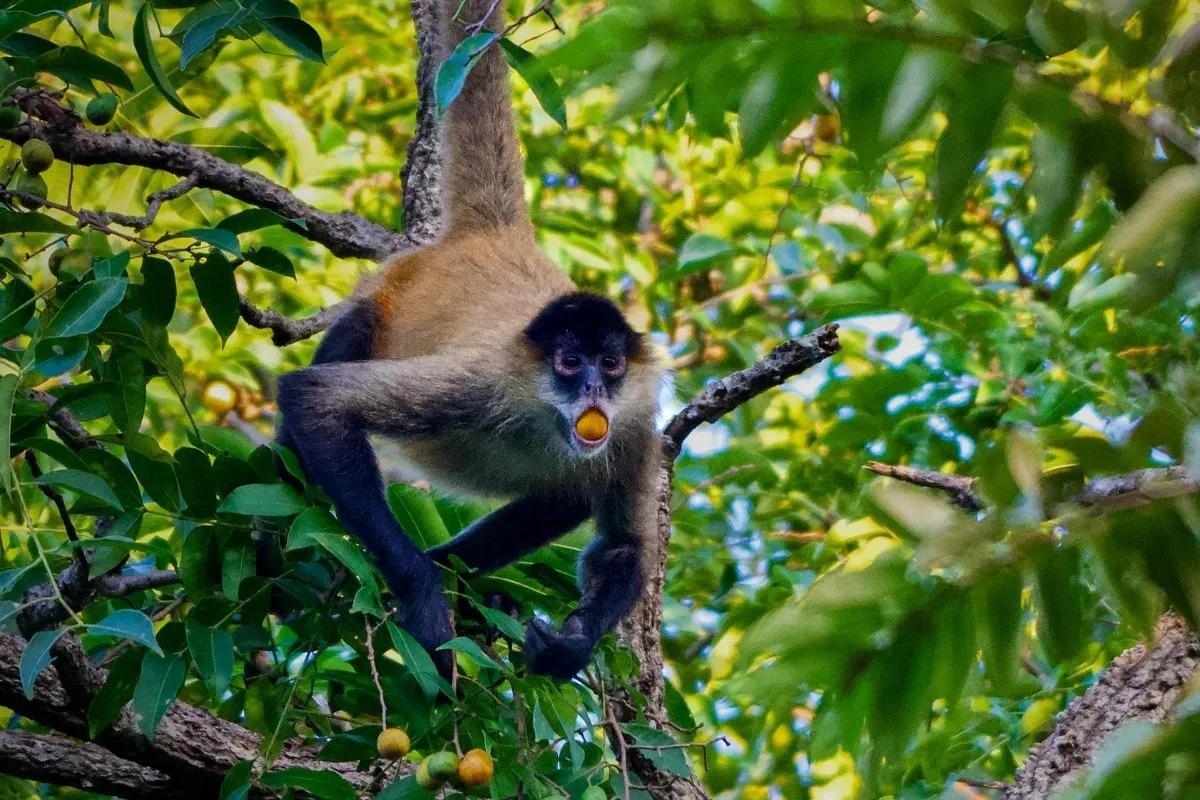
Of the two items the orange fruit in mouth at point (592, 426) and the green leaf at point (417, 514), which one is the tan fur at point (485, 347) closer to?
the orange fruit in mouth at point (592, 426)

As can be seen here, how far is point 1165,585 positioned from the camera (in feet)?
3.22

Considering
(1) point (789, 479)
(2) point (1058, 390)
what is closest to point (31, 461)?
(2) point (1058, 390)

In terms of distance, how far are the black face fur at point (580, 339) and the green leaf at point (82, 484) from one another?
205 centimetres

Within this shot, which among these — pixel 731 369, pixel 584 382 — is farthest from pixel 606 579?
pixel 731 369

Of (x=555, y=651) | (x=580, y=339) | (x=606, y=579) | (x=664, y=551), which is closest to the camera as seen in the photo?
(x=555, y=651)

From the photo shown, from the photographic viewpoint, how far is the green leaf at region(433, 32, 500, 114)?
2332 millimetres

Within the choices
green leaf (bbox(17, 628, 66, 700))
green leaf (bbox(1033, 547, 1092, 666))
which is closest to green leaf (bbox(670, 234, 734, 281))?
green leaf (bbox(17, 628, 66, 700))

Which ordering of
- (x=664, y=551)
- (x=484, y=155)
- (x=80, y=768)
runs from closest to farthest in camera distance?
(x=80, y=768) → (x=664, y=551) → (x=484, y=155)

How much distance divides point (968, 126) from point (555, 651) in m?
2.78

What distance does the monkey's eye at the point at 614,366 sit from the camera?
480cm

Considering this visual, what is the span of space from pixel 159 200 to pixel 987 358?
11.0 ft

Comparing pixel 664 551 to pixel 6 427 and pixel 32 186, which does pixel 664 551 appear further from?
pixel 6 427

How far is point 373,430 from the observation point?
4.41m

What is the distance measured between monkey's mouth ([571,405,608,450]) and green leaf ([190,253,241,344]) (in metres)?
1.57
